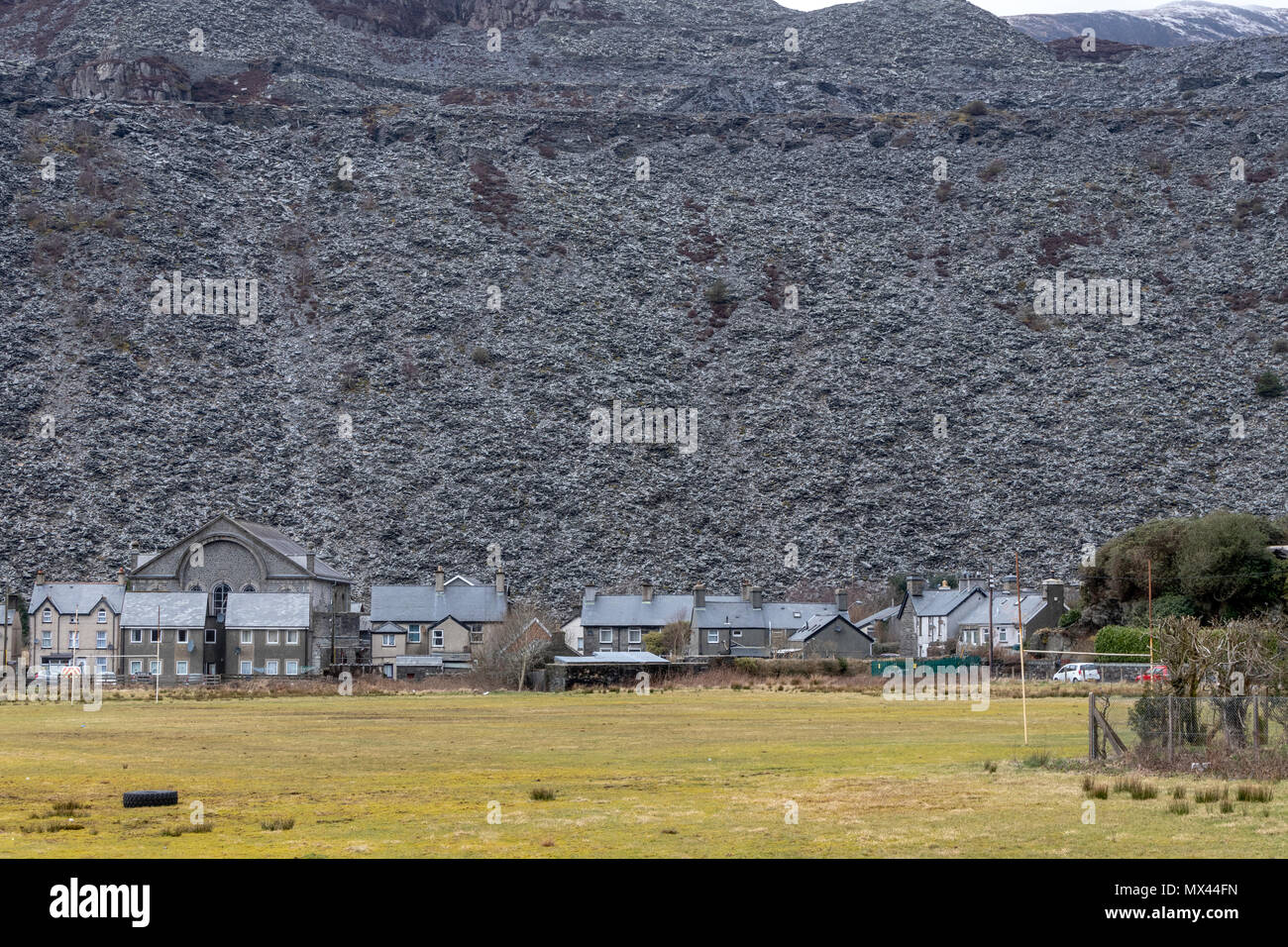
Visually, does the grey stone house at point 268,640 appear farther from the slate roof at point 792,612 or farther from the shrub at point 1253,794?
the shrub at point 1253,794

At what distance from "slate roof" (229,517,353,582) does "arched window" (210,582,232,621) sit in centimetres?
343

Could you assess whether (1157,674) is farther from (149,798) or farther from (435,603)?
(435,603)

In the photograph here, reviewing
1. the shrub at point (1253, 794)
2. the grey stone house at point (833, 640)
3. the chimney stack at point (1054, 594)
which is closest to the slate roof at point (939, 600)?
the grey stone house at point (833, 640)

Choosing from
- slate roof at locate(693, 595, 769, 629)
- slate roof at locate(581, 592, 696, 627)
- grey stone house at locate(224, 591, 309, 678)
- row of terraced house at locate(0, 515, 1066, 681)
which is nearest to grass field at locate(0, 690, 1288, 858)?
row of terraced house at locate(0, 515, 1066, 681)

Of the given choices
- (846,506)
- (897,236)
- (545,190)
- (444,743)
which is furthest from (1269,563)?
(545,190)

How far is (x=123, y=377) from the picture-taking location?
11244cm

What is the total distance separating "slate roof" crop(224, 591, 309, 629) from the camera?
80750 millimetres

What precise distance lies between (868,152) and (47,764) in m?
146

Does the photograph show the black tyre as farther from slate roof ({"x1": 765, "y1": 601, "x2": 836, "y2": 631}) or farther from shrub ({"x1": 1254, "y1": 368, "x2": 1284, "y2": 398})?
shrub ({"x1": 1254, "y1": 368, "x2": 1284, "y2": 398})

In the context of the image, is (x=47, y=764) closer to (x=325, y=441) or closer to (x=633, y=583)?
(x=633, y=583)

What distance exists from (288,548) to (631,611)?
20.9 metres

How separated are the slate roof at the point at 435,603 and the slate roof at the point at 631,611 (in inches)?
215

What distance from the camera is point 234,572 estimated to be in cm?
8444

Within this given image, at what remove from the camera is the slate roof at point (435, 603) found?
88.4m
